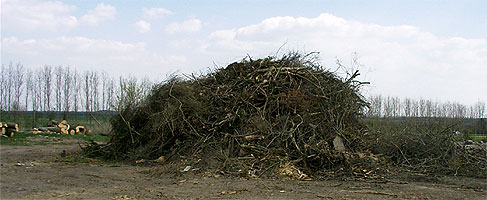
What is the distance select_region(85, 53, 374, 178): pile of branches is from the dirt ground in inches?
42.0

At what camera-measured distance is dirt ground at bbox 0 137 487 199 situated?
6.77 metres

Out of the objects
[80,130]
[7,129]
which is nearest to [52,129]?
[80,130]

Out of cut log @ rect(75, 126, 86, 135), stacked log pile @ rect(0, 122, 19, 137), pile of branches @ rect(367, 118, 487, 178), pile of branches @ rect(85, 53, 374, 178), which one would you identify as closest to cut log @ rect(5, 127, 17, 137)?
stacked log pile @ rect(0, 122, 19, 137)

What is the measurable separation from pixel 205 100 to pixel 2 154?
7243 mm

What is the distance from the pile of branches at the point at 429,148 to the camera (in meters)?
9.40

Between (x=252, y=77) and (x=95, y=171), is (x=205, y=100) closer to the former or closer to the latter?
(x=252, y=77)

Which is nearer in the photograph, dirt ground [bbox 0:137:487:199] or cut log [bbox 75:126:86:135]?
dirt ground [bbox 0:137:487:199]

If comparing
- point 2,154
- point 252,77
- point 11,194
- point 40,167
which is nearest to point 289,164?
point 252,77

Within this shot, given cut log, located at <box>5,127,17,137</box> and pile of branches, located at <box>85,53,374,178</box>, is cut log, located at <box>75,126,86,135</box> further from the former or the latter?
pile of branches, located at <box>85,53,374,178</box>

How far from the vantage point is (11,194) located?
6.96 metres

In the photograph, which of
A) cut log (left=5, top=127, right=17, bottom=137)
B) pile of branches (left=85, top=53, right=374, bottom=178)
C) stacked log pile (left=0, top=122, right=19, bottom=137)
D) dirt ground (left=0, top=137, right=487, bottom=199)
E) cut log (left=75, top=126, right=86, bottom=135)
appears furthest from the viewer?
cut log (left=75, top=126, right=86, bottom=135)

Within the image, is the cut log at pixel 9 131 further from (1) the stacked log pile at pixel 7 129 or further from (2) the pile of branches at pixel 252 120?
(2) the pile of branches at pixel 252 120

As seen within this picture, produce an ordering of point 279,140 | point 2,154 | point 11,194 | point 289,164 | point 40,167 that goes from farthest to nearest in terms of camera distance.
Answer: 1. point 2,154
2. point 40,167
3. point 279,140
4. point 289,164
5. point 11,194

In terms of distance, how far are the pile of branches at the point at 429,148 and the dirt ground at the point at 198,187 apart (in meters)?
0.71
